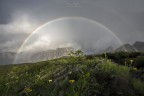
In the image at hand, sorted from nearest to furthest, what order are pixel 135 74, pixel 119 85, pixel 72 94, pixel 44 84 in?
pixel 72 94, pixel 119 85, pixel 44 84, pixel 135 74

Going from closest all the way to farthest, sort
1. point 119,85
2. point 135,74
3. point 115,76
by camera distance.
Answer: point 119,85
point 115,76
point 135,74

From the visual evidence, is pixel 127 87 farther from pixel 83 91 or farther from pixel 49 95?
pixel 49 95

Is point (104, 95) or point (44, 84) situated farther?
point (44, 84)

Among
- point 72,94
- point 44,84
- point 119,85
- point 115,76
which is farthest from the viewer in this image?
point 44,84

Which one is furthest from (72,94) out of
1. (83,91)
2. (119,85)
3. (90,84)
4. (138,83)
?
(138,83)

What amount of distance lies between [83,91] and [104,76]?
4.27 feet

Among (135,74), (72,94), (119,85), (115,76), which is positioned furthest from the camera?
(135,74)

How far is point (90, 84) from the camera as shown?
740 centimetres

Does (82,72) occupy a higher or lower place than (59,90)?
higher

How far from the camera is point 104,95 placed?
6980mm

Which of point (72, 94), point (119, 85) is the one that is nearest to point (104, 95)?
point (119, 85)

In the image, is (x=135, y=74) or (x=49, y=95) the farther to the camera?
(x=135, y=74)

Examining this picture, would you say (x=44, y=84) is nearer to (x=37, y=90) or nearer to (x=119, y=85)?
(x=37, y=90)

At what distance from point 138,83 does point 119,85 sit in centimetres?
68
